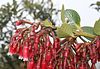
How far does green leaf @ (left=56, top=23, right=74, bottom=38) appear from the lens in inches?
19.0

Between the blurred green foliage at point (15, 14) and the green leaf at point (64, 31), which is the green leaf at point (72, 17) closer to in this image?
the green leaf at point (64, 31)

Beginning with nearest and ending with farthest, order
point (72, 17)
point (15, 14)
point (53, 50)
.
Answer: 1. point (53, 50)
2. point (72, 17)
3. point (15, 14)

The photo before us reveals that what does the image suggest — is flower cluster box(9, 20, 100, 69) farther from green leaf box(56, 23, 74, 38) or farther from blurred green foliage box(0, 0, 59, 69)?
blurred green foliage box(0, 0, 59, 69)

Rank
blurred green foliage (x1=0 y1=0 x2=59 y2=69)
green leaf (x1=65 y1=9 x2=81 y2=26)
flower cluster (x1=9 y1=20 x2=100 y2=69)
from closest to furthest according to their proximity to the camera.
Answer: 1. flower cluster (x1=9 y1=20 x2=100 y2=69)
2. green leaf (x1=65 y1=9 x2=81 y2=26)
3. blurred green foliage (x1=0 y1=0 x2=59 y2=69)

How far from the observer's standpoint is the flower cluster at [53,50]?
18.0 inches

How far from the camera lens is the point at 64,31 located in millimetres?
489

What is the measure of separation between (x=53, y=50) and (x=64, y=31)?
43 millimetres

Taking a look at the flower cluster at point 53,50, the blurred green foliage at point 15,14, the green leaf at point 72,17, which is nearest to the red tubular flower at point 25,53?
the flower cluster at point 53,50

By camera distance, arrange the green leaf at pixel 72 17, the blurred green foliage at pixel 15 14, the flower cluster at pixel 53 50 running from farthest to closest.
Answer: the blurred green foliage at pixel 15 14
the green leaf at pixel 72 17
the flower cluster at pixel 53 50

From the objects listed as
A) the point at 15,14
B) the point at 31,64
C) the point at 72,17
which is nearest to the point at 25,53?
the point at 31,64

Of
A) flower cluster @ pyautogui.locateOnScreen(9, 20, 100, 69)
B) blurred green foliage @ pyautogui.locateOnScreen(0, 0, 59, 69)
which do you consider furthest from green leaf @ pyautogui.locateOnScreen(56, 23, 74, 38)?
blurred green foliage @ pyautogui.locateOnScreen(0, 0, 59, 69)

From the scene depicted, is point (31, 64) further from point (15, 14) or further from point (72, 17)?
point (15, 14)

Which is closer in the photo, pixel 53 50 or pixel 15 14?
pixel 53 50

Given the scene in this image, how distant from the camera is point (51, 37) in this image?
48cm
